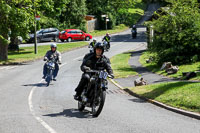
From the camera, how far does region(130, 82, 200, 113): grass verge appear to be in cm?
1135

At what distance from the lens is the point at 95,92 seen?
1046 centimetres

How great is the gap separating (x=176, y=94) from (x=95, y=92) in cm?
352

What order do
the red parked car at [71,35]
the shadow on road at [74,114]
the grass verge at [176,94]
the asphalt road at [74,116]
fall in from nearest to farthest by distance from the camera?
1. the asphalt road at [74,116]
2. the shadow on road at [74,114]
3. the grass verge at [176,94]
4. the red parked car at [71,35]

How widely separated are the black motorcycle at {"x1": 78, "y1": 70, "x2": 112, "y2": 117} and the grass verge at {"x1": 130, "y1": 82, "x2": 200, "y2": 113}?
2.51 meters

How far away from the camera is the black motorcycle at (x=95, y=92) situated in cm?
1012

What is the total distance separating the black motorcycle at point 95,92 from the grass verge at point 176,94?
98.6 inches

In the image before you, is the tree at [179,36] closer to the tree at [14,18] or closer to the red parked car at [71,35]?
the tree at [14,18]

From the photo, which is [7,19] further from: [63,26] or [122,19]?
[122,19]

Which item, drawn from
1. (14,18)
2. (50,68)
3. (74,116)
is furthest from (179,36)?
(74,116)

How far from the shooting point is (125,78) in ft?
68.8

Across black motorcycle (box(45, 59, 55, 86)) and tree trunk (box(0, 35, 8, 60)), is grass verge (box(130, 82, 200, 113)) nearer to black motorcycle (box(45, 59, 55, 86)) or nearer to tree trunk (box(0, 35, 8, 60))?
black motorcycle (box(45, 59, 55, 86))

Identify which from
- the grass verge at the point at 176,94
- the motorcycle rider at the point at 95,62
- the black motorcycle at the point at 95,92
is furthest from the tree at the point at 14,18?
the black motorcycle at the point at 95,92

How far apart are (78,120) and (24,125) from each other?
54.5 inches

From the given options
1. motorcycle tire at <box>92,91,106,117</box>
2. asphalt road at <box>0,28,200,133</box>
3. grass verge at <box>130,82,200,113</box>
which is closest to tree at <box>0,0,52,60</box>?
asphalt road at <box>0,28,200,133</box>
